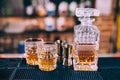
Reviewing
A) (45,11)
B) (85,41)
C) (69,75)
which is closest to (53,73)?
(69,75)

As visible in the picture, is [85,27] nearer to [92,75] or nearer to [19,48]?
[92,75]

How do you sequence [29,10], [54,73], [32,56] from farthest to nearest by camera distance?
[29,10] → [32,56] → [54,73]

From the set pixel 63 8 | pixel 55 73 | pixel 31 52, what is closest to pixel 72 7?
pixel 63 8

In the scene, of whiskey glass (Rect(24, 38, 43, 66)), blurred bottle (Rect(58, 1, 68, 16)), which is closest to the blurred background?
blurred bottle (Rect(58, 1, 68, 16))

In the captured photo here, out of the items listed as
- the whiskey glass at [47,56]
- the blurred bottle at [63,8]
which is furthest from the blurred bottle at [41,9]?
the whiskey glass at [47,56]

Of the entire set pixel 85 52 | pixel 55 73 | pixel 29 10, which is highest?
pixel 29 10

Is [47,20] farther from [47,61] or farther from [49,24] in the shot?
[47,61]

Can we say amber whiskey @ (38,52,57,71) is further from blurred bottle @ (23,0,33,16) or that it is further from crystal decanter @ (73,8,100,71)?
blurred bottle @ (23,0,33,16)
